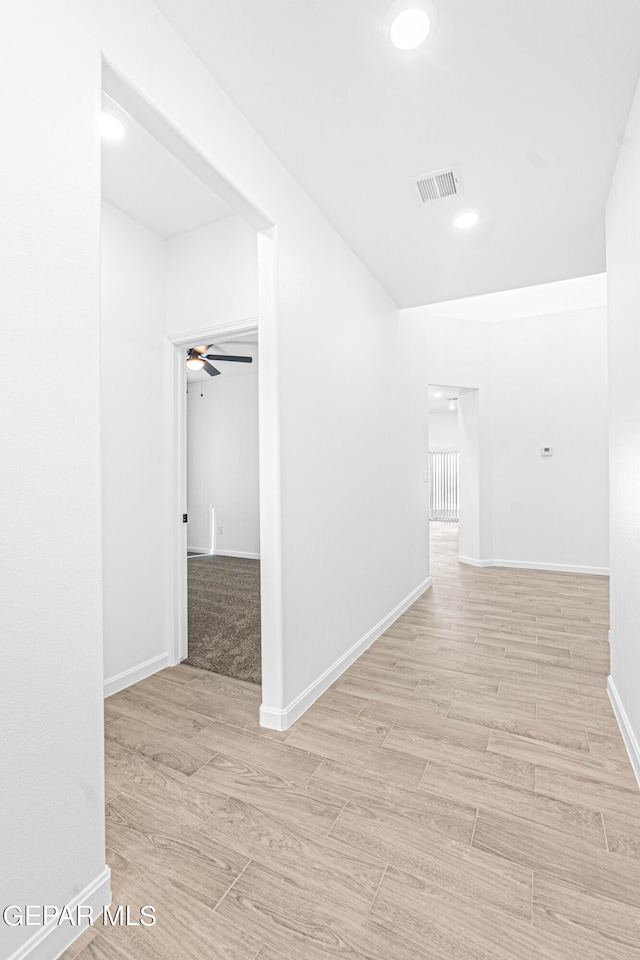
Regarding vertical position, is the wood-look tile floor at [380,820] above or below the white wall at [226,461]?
below

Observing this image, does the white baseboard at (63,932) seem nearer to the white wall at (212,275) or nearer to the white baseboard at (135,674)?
the white baseboard at (135,674)

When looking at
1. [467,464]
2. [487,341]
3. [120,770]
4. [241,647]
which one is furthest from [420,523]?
[120,770]

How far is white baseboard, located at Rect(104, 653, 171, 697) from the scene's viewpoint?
8.89ft

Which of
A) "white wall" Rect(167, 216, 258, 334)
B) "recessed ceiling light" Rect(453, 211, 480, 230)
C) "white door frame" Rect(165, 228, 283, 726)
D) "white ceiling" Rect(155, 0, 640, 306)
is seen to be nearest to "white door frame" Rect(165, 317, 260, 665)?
"white wall" Rect(167, 216, 258, 334)

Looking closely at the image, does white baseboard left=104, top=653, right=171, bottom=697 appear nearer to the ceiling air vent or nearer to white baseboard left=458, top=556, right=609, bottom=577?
the ceiling air vent

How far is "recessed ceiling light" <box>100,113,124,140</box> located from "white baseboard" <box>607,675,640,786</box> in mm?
3536

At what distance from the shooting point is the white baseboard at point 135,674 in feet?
8.89

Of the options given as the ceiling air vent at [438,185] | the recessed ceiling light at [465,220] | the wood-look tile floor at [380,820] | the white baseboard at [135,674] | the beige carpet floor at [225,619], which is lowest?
the wood-look tile floor at [380,820]

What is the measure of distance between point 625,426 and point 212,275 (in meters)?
2.50

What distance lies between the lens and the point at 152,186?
263 centimetres

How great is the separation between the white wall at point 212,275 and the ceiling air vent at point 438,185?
3.24 ft

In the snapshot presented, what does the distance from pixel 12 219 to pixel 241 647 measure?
9.74ft

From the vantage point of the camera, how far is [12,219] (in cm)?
111

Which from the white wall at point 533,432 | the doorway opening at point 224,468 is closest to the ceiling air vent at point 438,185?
the white wall at point 533,432
